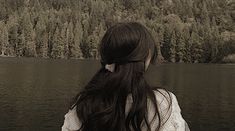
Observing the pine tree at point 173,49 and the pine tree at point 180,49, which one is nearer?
the pine tree at point 180,49

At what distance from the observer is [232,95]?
59.2 meters

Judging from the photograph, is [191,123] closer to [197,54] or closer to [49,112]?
[49,112]

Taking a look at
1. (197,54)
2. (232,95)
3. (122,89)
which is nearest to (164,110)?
(122,89)

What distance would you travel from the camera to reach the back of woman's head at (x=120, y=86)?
12.2 feet

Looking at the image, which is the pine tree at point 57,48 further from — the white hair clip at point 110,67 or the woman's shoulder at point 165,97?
the woman's shoulder at point 165,97

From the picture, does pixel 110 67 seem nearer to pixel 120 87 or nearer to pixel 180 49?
pixel 120 87

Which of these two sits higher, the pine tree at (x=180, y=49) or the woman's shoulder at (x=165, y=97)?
the woman's shoulder at (x=165, y=97)

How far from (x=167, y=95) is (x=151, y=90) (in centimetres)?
15

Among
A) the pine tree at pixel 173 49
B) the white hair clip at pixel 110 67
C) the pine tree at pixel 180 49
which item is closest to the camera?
the white hair clip at pixel 110 67

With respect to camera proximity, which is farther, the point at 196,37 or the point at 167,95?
the point at 196,37

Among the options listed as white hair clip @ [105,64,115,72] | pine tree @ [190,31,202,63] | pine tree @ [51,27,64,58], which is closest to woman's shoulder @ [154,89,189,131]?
white hair clip @ [105,64,115,72]

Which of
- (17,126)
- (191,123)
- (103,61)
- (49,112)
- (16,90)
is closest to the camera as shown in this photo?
(103,61)

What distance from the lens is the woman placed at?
3668 mm

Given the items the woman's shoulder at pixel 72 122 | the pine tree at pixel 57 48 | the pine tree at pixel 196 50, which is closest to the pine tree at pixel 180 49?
the pine tree at pixel 196 50
